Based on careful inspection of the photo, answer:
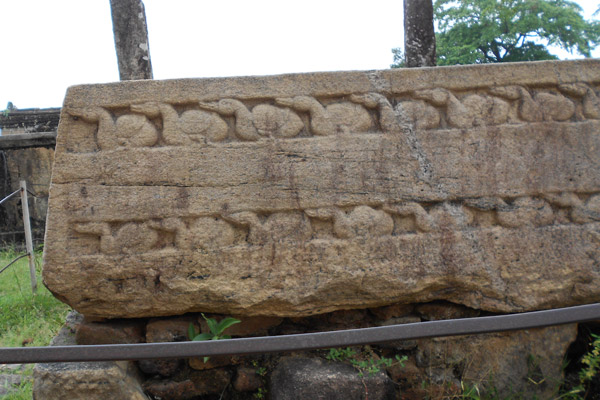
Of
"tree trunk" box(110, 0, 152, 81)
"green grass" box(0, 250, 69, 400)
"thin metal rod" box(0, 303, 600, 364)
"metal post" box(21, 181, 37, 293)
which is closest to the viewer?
"thin metal rod" box(0, 303, 600, 364)

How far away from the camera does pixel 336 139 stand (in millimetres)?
2266

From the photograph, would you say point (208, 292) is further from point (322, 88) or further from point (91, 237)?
point (322, 88)

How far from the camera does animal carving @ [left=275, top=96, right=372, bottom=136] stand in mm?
2270

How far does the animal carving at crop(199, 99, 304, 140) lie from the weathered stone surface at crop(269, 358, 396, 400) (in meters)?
1.04

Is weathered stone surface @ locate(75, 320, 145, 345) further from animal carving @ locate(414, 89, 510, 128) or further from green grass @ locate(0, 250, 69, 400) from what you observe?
animal carving @ locate(414, 89, 510, 128)

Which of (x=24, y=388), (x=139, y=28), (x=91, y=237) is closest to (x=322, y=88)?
(x=91, y=237)

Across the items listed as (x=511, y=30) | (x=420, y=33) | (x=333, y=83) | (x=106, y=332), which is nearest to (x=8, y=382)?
(x=106, y=332)

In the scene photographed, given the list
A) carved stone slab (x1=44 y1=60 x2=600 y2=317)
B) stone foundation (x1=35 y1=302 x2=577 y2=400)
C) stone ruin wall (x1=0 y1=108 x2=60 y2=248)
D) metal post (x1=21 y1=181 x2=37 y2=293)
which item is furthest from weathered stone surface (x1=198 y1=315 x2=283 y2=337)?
stone ruin wall (x1=0 y1=108 x2=60 y2=248)

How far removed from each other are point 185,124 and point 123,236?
22.1 inches

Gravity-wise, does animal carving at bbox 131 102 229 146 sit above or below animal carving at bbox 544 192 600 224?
above

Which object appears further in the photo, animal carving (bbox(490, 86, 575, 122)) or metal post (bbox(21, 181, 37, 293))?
metal post (bbox(21, 181, 37, 293))

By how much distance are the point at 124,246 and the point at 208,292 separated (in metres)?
0.42

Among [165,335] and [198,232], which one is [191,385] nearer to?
[165,335]

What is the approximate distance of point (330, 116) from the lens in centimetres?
228
